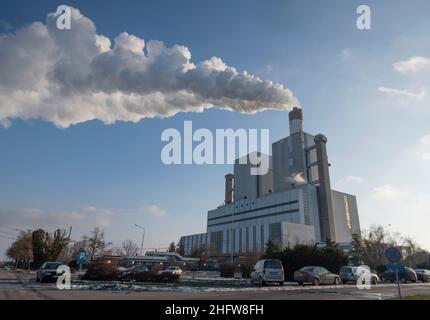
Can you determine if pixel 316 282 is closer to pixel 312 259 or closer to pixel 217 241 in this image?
pixel 312 259

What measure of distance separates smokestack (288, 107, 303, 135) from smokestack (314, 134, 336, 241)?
7.84 metres

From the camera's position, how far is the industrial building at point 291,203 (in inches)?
3551

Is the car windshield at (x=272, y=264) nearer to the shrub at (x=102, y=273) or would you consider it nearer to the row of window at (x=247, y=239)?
the shrub at (x=102, y=273)

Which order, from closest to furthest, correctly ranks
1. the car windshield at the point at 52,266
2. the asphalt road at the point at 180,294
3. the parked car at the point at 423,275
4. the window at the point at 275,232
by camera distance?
the asphalt road at the point at 180,294, the car windshield at the point at 52,266, the parked car at the point at 423,275, the window at the point at 275,232

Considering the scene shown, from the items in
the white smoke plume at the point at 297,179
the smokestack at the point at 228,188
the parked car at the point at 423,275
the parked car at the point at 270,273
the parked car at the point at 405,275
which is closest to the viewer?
the parked car at the point at 270,273

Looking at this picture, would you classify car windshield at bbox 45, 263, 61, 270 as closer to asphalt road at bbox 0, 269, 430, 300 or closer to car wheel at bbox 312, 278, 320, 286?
asphalt road at bbox 0, 269, 430, 300

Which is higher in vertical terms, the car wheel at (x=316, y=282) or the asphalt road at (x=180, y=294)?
the car wheel at (x=316, y=282)

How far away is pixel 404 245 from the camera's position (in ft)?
280

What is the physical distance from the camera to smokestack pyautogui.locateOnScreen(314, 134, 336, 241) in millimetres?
89938

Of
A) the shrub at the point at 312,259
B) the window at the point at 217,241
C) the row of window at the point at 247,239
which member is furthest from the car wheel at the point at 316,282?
the window at the point at 217,241

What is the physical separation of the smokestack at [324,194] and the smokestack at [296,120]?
7.84m

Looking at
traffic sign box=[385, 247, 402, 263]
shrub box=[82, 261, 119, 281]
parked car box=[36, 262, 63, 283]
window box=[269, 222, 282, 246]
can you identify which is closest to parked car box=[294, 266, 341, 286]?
traffic sign box=[385, 247, 402, 263]
